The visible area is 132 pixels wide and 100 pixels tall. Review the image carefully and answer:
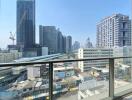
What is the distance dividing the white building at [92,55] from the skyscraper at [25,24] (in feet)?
2.66

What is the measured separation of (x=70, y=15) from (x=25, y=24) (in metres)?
1.17

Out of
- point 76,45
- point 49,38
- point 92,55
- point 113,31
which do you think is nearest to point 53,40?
point 49,38

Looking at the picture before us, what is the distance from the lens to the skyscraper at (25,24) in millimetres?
3226

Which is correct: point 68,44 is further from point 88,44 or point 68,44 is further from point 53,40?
point 88,44

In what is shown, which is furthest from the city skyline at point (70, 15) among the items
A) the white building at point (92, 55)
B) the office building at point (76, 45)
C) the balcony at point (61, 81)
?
the balcony at point (61, 81)

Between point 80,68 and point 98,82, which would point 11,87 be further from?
point 98,82

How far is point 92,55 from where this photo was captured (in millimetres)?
3727

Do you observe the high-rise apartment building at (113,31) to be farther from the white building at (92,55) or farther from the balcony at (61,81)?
the balcony at (61,81)

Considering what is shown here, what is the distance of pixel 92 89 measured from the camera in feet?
11.6

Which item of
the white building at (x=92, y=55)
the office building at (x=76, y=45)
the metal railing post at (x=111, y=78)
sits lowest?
the metal railing post at (x=111, y=78)

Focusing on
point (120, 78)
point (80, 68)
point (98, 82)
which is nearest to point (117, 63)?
point (120, 78)

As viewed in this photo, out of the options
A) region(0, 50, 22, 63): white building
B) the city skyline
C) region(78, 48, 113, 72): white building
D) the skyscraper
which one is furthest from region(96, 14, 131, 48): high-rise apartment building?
region(0, 50, 22, 63): white building

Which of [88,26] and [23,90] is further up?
[88,26]

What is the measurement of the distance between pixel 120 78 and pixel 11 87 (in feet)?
7.61
